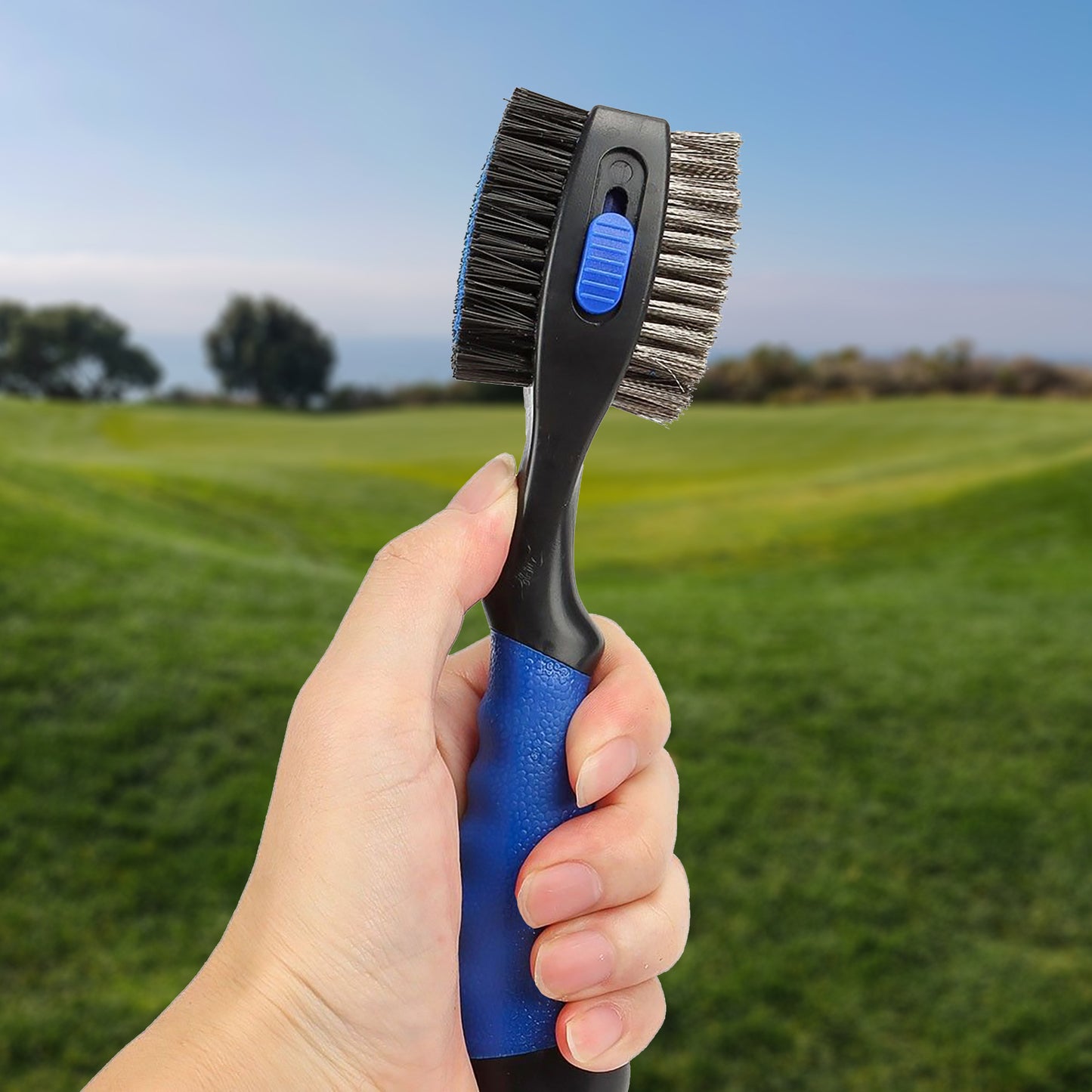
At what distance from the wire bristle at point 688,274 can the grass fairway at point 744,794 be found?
98.0 inches

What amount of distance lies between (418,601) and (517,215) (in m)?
0.64

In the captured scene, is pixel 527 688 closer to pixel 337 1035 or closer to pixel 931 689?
pixel 337 1035

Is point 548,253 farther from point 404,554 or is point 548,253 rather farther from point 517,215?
point 404,554

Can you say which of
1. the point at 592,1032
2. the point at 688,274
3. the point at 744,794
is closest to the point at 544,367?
the point at 688,274

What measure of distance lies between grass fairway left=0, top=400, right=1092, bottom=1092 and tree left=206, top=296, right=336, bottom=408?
93.8ft

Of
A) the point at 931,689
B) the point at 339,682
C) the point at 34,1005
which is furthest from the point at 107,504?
the point at 339,682

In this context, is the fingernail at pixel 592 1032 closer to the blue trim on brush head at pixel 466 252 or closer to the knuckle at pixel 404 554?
the knuckle at pixel 404 554

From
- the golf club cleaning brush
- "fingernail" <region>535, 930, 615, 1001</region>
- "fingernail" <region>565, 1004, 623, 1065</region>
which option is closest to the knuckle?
the golf club cleaning brush

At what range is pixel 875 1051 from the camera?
320cm

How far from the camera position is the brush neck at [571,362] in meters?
1.54

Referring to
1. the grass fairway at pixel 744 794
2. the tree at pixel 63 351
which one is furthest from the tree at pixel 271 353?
the grass fairway at pixel 744 794

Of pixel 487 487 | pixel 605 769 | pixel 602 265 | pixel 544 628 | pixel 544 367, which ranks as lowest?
pixel 605 769

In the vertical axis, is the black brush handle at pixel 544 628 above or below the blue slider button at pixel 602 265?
below

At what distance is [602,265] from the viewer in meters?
1.53
